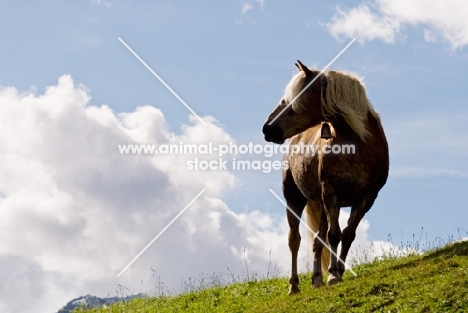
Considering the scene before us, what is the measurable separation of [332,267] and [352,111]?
9.89 ft

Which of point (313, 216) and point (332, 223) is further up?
point (313, 216)

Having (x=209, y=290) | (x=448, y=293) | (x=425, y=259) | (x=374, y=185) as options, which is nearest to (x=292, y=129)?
(x=374, y=185)

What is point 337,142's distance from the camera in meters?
15.3

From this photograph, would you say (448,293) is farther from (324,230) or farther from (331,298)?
(324,230)

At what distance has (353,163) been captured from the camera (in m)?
15.0

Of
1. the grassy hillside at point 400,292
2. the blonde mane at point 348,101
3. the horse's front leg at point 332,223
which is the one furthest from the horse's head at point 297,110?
the grassy hillside at point 400,292

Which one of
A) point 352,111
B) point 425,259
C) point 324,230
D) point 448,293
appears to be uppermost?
point 352,111

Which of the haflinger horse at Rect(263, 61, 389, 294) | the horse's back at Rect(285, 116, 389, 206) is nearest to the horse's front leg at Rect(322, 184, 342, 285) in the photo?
the haflinger horse at Rect(263, 61, 389, 294)

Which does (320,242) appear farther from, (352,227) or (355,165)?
(355,165)

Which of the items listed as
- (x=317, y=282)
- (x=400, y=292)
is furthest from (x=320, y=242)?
(x=400, y=292)

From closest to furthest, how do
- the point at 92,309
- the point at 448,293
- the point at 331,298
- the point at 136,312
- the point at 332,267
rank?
the point at 448,293 → the point at 331,298 → the point at 332,267 → the point at 136,312 → the point at 92,309

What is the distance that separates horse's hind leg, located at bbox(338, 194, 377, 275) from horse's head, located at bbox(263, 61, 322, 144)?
6.07 feet

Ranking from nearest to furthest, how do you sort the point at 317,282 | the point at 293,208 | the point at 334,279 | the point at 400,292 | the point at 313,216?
the point at 400,292
the point at 334,279
the point at 317,282
the point at 293,208
the point at 313,216

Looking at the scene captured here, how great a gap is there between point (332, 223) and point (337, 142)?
159 centimetres
